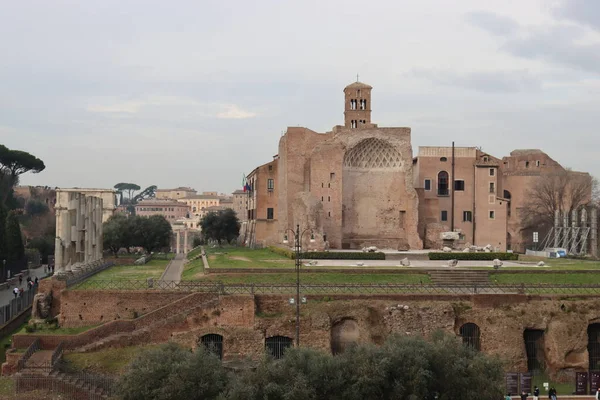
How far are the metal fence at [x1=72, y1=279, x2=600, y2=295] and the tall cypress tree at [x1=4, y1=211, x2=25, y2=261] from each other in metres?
23.0

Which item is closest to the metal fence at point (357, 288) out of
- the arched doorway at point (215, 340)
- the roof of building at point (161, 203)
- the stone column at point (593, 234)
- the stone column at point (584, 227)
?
the arched doorway at point (215, 340)

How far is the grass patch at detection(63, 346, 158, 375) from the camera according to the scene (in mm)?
26281

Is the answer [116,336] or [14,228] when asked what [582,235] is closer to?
[116,336]

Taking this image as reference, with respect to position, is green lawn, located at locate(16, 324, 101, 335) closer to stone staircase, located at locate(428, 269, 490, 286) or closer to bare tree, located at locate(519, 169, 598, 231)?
stone staircase, located at locate(428, 269, 490, 286)

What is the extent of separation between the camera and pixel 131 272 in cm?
4178

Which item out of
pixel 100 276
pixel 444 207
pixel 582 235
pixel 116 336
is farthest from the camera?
pixel 444 207

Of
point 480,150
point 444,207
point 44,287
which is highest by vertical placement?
point 480,150

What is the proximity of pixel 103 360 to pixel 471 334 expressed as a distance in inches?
584

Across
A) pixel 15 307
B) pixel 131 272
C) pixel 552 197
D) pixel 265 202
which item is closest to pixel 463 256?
pixel 131 272

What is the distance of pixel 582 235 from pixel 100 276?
112ft

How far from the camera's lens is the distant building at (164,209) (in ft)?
545

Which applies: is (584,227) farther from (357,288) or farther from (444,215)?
(357,288)

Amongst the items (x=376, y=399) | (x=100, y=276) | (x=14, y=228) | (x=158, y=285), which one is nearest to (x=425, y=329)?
(x=376, y=399)

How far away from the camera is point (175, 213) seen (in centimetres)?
17050
